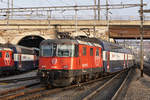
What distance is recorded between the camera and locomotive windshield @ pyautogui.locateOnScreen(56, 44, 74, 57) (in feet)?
50.0

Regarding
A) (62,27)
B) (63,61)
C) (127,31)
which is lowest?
(63,61)

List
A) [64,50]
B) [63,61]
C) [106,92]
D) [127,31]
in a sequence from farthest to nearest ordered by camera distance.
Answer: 1. [127,31]
2. [64,50]
3. [63,61]
4. [106,92]

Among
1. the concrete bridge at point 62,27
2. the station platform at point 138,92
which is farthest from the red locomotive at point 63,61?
the concrete bridge at point 62,27

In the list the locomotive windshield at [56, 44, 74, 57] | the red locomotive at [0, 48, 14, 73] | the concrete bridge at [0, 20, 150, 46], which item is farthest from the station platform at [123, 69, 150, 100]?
the concrete bridge at [0, 20, 150, 46]

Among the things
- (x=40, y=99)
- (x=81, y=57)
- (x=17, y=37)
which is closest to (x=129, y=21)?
(x=17, y=37)

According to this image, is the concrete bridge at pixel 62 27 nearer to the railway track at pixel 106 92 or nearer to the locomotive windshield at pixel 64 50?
the railway track at pixel 106 92

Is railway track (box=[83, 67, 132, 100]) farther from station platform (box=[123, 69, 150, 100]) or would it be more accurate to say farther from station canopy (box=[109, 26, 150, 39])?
station canopy (box=[109, 26, 150, 39])

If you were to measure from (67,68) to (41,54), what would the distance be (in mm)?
2067

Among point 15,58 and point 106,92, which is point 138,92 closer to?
point 106,92

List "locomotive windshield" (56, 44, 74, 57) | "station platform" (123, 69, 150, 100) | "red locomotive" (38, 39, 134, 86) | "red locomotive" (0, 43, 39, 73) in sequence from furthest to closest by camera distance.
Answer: "red locomotive" (0, 43, 39, 73) → "locomotive windshield" (56, 44, 74, 57) → "red locomotive" (38, 39, 134, 86) → "station platform" (123, 69, 150, 100)

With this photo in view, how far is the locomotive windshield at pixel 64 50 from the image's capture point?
15.2m

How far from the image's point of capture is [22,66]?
3156 cm

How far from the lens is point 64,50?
1531cm

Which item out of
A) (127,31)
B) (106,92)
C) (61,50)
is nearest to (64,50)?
(61,50)
